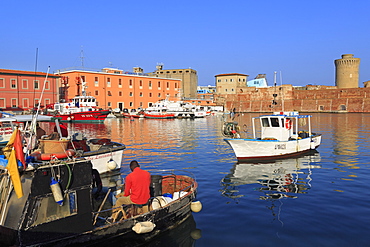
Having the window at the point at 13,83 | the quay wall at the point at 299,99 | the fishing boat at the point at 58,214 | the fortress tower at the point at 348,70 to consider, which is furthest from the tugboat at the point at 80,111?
the fortress tower at the point at 348,70

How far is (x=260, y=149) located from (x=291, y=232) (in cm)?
974

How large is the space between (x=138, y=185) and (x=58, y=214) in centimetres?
204

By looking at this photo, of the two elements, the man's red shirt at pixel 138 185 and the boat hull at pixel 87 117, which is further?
the boat hull at pixel 87 117

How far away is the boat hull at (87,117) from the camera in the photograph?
2085 inches

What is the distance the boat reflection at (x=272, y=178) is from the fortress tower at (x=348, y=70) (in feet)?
299

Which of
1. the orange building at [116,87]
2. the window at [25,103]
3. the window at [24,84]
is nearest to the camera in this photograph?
the window at [25,103]

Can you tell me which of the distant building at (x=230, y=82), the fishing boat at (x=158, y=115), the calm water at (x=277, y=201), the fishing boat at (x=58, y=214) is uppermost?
the distant building at (x=230, y=82)

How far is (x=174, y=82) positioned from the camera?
86438 millimetres

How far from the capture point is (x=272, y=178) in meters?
14.3

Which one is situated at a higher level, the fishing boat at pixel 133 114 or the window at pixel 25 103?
the window at pixel 25 103

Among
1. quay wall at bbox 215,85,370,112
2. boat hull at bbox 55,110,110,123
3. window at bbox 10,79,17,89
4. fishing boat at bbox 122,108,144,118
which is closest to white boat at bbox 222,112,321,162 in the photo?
boat hull at bbox 55,110,110,123

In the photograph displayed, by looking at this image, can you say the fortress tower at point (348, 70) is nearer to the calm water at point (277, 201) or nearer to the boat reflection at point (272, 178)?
the calm water at point (277, 201)

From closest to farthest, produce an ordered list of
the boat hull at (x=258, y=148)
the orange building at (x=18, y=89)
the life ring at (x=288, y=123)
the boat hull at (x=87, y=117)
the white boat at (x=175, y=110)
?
the boat hull at (x=258, y=148)
the life ring at (x=288, y=123)
the boat hull at (x=87, y=117)
the orange building at (x=18, y=89)
the white boat at (x=175, y=110)

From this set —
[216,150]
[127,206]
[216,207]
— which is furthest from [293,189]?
[216,150]
